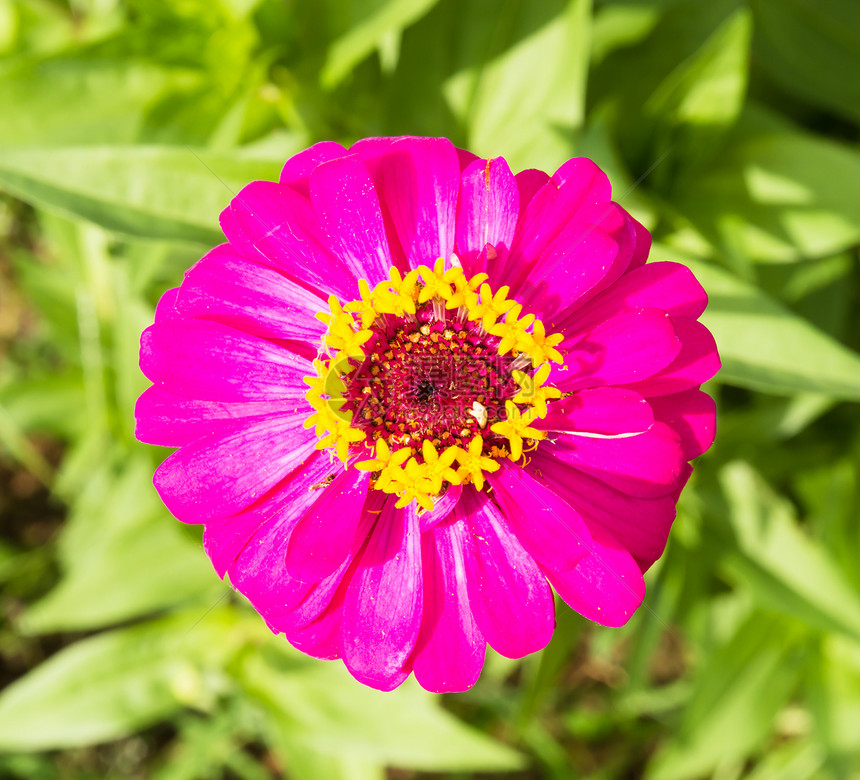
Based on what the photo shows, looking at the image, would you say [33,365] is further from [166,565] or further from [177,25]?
[177,25]

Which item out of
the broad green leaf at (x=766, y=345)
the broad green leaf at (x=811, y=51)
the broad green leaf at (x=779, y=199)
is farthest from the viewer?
the broad green leaf at (x=811, y=51)

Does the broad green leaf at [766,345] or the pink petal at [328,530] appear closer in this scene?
the pink petal at [328,530]

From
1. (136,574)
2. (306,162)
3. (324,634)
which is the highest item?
(306,162)

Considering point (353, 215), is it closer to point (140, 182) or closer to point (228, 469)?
point (228, 469)

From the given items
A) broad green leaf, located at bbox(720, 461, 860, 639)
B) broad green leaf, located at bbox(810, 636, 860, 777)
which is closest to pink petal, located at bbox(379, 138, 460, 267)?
broad green leaf, located at bbox(720, 461, 860, 639)

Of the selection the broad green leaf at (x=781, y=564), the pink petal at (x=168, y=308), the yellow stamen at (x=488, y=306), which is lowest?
the broad green leaf at (x=781, y=564)

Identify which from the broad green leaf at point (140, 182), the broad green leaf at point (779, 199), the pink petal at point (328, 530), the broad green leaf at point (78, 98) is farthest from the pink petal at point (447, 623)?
the broad green leaf at point (78, 98)

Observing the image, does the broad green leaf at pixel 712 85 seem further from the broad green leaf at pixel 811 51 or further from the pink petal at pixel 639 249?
the pink petal at pixel 639 249

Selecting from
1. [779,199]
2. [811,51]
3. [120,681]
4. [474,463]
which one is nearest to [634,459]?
[474,463]
